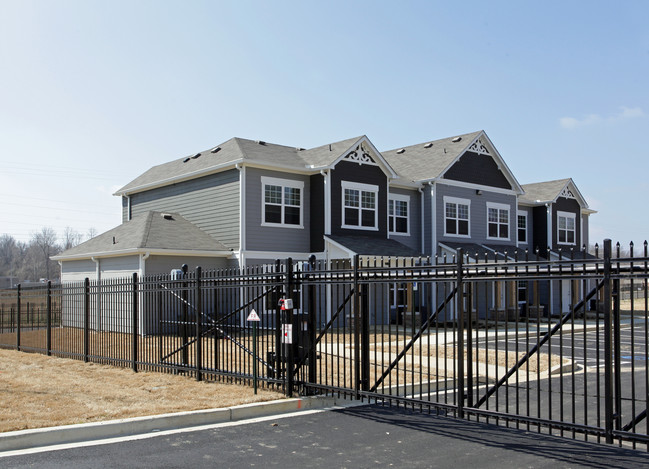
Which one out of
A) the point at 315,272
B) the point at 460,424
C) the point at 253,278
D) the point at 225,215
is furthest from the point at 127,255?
the point at 460,424

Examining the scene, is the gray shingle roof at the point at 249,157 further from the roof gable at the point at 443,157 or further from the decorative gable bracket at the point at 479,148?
the decorative gable bracket at the point at 479,148

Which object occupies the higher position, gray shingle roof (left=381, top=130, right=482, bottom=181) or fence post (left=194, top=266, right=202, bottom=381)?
gray shingle roof (left=381, top=130, right=482, bottom=181)

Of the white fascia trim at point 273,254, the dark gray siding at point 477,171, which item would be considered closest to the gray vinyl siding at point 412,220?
the dark gray siding at point 477,171

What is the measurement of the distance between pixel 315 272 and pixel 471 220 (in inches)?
923

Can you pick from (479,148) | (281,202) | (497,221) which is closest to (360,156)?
(281,202)

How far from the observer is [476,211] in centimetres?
3173

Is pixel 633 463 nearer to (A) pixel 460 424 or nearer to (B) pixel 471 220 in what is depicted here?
(A) pixel 460 424

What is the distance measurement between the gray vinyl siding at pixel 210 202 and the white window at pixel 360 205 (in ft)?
15.7

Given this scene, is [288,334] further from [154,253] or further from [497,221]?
[497,221]

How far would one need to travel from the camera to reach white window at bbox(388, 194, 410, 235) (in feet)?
94.3

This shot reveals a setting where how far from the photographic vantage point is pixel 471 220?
103 ft

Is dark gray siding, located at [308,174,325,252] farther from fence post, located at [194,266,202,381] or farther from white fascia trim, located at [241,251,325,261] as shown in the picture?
fence post, located at [194,266,202,381]

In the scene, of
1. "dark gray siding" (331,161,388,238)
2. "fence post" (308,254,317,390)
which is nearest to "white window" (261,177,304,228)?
"dark gray siding" (331,161,388,238)

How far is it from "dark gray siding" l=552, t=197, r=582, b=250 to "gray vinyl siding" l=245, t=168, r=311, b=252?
18.2 m
